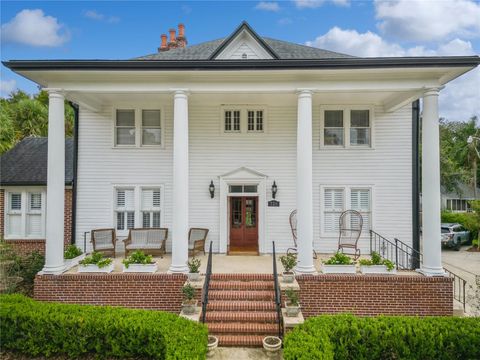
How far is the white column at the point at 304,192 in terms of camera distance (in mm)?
7234

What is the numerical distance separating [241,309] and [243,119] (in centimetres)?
605

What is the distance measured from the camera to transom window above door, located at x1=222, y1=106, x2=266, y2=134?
988 cm

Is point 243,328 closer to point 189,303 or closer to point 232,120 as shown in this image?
point 189,303

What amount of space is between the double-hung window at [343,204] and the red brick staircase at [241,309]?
139 inches

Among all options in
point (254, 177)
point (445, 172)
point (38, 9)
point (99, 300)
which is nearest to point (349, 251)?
point (254, 177)

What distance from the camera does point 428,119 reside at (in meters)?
7.38

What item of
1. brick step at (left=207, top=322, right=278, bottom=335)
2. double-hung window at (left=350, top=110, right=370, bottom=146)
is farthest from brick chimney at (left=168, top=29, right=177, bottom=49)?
brick step at (left=207, top=322, right=278, bottom=335)

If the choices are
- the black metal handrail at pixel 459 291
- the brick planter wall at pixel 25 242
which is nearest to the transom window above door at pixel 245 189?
the brick planter wall at pixel 25 242

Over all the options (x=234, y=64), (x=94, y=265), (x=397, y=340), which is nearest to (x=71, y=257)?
(x=94, y=265)

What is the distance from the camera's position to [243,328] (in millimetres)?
6074

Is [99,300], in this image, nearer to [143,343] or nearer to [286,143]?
[143,343]

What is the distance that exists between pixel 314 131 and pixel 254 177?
2.58 m

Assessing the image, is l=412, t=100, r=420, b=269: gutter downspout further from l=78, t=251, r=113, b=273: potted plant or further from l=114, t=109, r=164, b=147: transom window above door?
l=78, t=251, r=113, b=273: potted plant

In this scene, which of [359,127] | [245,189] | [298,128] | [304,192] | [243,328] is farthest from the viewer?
[245,189]
